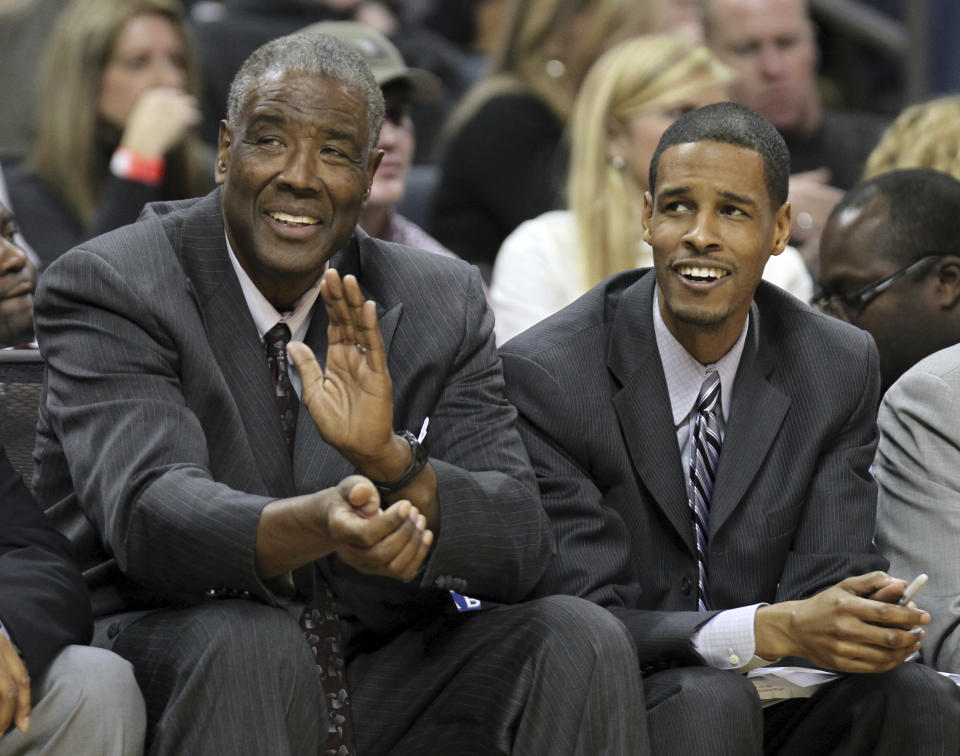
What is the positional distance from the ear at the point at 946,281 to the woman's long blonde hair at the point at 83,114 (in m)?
2.15

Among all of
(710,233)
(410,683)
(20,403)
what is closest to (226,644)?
(410,683)

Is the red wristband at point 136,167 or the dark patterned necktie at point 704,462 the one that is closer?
the dark patterned necktie at point 704,462

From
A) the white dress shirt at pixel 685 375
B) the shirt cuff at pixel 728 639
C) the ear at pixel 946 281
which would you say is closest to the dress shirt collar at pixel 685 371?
the white dress shirt at pixel 685 375

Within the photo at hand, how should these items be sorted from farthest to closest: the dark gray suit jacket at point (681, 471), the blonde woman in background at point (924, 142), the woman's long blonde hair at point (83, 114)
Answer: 1. the woman's long blonde hair at point (83, 114)
2. the blonde woman in background at point (924, 142)
3. the dark gray suit jacket at point (681, 471)

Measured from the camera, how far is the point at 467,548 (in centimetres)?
285

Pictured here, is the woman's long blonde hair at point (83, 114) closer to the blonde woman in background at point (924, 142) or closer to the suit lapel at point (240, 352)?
the suit lapel at point (240, 352)

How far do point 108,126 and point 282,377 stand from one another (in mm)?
2150

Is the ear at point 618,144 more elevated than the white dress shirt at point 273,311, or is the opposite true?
the ear at point 618,144

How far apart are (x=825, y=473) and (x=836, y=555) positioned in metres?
0.16

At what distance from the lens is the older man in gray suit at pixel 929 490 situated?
3229mm

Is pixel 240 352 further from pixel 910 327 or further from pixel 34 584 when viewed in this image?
pixel 910 327

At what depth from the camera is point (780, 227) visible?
338cm

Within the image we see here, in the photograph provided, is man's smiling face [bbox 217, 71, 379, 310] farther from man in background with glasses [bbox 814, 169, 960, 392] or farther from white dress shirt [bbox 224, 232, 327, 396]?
man in background with glasses [bbox 814, 169, 960, 392]

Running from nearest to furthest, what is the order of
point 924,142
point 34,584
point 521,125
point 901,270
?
point 34,584, point 901,270, point 924,142, point 521,125
